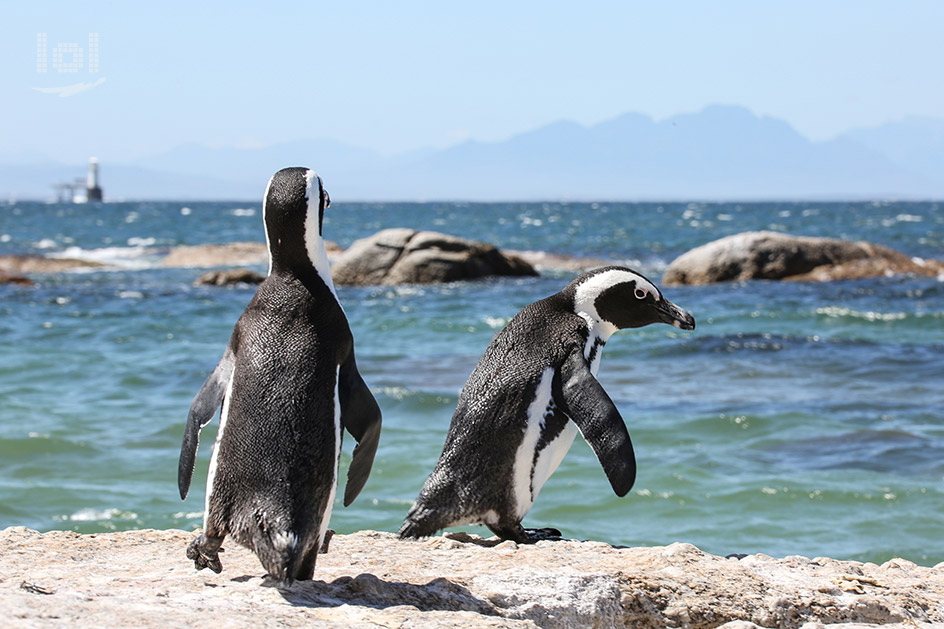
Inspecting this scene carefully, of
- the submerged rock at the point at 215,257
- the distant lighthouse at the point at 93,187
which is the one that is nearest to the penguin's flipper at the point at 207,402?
the submerged rock at the point at 215,257

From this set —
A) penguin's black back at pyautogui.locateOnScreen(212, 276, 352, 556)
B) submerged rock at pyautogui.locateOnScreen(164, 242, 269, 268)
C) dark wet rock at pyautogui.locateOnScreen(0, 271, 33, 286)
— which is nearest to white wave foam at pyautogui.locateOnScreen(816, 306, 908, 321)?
penguin's black back at pyautogui.locateOnScreen(212, 276, 352, 556)

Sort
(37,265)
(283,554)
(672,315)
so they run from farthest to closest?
1. (37,265)
2. (672,315)
3. (283,554)

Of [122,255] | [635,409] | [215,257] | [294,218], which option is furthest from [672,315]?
[122,255]

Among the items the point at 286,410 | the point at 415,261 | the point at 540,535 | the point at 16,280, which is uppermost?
the point at 286,410

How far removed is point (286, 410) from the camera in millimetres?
3051

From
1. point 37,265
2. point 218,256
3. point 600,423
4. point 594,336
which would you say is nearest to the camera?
point 600,423

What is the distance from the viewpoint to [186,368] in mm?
10789

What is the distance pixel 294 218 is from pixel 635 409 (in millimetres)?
5898

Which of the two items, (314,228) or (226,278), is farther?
(226,278)

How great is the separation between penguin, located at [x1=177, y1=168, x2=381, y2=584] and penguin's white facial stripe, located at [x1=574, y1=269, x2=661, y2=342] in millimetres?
1040

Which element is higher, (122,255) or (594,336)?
(594,336)

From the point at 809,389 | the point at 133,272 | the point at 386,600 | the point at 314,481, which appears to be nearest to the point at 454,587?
the point at 386,600

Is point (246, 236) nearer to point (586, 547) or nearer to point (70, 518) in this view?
point (70, 518)

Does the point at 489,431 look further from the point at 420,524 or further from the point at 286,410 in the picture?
the point at 286,410
